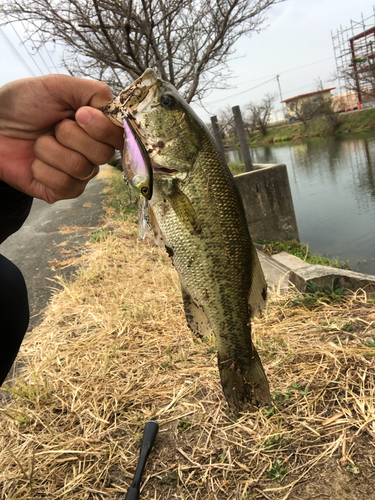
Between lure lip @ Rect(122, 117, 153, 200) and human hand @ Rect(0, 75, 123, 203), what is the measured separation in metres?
0.25

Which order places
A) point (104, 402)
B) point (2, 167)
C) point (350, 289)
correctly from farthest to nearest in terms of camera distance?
point (350, 289) < point (104, 402) < point (2, 167)

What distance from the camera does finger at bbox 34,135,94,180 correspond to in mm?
1902

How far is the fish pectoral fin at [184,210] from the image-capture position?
1728 mm

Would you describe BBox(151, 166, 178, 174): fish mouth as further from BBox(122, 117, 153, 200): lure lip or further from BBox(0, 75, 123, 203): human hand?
BBox(0, 75, 123, 203): human hand

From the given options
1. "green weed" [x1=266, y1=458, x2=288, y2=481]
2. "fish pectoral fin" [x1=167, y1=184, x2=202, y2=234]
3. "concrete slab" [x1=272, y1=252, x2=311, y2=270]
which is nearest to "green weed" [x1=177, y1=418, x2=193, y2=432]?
"green weed" [x1=266, y1=458, x2=288, y2=481]

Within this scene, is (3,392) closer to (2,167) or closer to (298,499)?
(2,167)

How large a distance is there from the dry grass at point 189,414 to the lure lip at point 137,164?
1.77 meters

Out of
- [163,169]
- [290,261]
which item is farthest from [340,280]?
[163,169]

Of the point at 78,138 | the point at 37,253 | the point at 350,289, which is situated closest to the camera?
the point at 78,138

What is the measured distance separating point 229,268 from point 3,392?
277cm

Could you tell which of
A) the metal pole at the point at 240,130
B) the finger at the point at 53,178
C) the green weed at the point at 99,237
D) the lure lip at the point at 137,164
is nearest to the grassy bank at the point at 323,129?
the metal pole at the point at 240,130

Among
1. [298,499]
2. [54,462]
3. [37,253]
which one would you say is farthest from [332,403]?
[37,253]

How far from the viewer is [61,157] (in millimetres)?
1912

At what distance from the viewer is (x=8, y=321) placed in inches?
97.0
